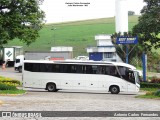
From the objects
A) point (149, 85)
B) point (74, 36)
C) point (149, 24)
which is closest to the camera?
point (149, 24)

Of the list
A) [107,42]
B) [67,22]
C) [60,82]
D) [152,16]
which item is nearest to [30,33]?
[60,82]

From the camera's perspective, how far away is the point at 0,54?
76.2 metres

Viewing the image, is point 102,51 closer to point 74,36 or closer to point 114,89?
point 74,36

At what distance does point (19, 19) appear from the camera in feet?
96.9

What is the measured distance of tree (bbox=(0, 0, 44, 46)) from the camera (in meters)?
29.2

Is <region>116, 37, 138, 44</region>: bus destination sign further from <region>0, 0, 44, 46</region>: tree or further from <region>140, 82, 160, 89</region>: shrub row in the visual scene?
<region>0, 0, 44, 46</region>: tree

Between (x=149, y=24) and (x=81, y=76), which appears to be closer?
(x=81, y=76)

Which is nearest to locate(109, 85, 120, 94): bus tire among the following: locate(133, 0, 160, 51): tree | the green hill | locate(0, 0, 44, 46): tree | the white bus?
the white bus

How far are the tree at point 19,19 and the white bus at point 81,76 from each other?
22.6 feet

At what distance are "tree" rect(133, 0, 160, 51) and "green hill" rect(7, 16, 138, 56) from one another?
207 ft

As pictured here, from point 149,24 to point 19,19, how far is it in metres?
13.8

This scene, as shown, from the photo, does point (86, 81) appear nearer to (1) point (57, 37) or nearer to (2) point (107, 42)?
(2) point (107, 42)

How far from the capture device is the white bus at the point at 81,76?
36.5m

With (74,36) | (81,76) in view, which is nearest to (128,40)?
(81,76)
